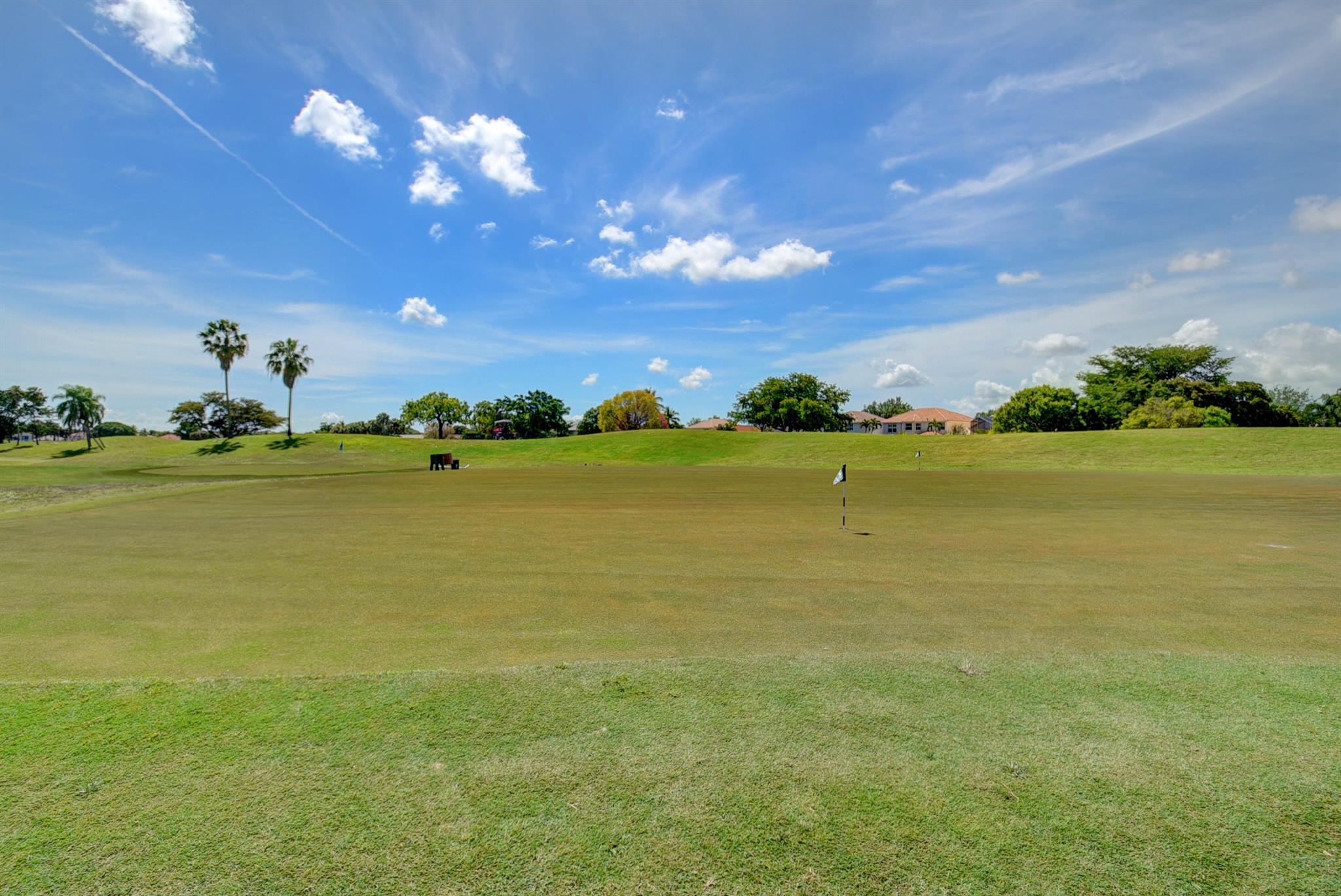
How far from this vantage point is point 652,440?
206 feet

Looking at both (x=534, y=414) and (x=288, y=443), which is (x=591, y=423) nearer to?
(x=534, y=414)

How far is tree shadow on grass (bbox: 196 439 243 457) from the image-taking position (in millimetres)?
62031

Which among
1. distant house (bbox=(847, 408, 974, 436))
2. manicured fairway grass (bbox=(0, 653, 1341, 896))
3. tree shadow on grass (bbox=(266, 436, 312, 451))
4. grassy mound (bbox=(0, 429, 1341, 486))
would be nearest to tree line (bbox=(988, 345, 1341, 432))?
grassy mound (bbox=(0, 429, 1341, 486))

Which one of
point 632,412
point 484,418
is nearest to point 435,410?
point 484,418

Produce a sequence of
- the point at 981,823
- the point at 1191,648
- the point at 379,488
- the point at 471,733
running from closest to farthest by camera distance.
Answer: the point at 981,823, the point at 471,733, the point at 1191,648, the point at 379,488

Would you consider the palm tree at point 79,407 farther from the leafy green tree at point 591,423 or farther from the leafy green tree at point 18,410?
the leafy green tree at point 591,423

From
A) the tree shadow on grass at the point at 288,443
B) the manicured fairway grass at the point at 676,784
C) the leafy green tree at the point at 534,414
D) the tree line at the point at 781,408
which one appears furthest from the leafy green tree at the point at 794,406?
the manicured fairway grass at the point at 676,784

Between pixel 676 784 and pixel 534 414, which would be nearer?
pixel 676 784

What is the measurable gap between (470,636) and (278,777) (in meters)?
2.73

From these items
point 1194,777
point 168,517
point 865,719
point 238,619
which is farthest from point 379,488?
point 1194,777

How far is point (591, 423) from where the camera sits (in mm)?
115688

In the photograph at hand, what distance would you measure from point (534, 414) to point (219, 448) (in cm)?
4996

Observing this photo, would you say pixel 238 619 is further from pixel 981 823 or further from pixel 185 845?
pixel 981 823

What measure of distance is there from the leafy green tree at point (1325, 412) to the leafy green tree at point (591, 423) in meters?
125
